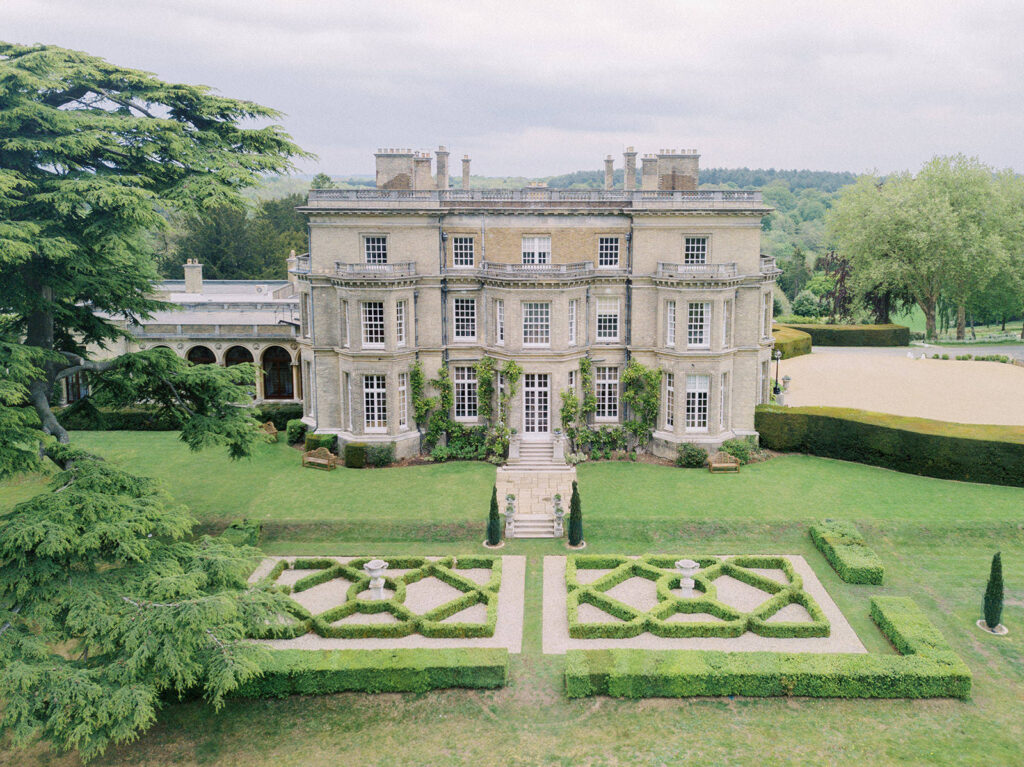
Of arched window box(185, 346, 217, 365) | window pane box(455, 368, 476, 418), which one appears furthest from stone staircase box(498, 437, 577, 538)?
arched window box(185, 346, 217, 365)

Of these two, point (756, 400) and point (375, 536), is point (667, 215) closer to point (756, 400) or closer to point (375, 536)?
point (756, 400)

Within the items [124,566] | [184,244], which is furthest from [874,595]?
[184,244]

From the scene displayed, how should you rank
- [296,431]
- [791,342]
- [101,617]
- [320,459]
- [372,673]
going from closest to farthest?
[101,617] → [372,673] → [320,459] → [296,431] → [791,342]

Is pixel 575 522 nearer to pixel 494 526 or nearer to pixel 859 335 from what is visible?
pixel 494 526

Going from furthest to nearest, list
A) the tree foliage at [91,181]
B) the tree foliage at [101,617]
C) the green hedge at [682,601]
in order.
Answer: the green hedge at [682,601] < the tree foliage at [91,181] < the tree foliage at [101,617]

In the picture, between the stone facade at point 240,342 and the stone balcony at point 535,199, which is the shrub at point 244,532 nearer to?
the stone balcony at point 535,199

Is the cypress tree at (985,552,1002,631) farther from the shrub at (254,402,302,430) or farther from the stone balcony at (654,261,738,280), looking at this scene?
the shrub at (254,402,302,430)

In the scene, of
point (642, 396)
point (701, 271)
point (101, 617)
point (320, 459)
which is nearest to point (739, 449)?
point (642, 396)

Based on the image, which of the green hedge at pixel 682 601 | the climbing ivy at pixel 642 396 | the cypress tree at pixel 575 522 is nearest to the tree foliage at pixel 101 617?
the green hedge at pixel 682 601
